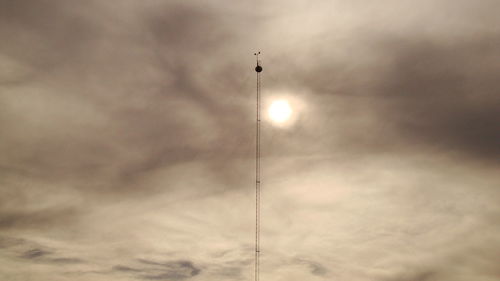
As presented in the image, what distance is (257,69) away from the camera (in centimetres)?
11050

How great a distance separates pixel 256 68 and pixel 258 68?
3.26ft

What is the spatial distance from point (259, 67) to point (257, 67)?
853mm

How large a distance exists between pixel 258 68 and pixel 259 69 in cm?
58

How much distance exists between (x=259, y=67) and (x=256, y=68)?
4.18ft

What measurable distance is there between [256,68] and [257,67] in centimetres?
54

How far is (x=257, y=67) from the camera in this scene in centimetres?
11075

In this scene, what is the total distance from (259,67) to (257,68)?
857 millimetres

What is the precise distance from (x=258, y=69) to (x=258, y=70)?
1.26 feet

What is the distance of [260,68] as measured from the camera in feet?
361

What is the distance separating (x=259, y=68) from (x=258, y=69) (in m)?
0.53

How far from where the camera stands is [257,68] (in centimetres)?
11056

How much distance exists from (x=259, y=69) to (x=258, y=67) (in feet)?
3.32

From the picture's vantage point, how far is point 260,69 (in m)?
110
